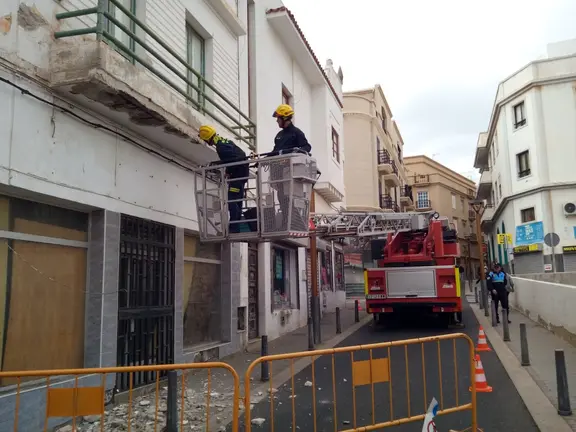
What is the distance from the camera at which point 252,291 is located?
12336 millimetres

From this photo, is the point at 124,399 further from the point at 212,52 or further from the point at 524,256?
the point at 524,256

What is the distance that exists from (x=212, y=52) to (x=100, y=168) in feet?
14.9

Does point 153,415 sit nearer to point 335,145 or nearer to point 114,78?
point 114,78

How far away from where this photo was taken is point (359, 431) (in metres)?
4.79

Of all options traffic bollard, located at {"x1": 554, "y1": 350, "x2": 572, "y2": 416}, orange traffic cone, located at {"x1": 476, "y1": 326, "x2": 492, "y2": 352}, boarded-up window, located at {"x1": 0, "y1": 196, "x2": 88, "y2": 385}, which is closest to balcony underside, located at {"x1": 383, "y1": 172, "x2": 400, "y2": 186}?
orange traffic cone, located at {"x1": 476, "y1": 326, "x2": 492, "y2": 352}

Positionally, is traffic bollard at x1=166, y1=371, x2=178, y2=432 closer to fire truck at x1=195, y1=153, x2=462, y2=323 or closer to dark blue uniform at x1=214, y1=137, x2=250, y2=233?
dark blue uniform at x1=214, y1=137, x2=250, y2=233

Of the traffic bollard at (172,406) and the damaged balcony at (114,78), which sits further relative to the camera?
the damaged balcony at (114,78)

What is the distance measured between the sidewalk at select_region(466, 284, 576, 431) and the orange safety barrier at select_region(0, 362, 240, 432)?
416cm

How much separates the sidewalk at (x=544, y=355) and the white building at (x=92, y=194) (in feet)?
18.7

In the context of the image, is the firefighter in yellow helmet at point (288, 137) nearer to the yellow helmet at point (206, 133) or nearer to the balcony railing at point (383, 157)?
the yellow helmet at point (206, 133)

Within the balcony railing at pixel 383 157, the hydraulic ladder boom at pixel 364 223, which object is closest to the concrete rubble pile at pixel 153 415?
the hydraulic ladder boom at pixel 364 223

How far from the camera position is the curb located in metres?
5.53

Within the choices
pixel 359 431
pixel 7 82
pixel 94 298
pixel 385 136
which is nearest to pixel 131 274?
pixel 94 298

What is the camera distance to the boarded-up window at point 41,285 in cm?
561
